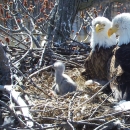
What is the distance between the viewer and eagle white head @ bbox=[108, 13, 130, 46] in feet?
16.4

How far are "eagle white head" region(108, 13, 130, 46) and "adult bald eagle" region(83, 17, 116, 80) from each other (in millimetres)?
294

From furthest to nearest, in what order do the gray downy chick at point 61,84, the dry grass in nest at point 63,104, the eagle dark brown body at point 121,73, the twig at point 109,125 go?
the gray downy chick at point 61,84 < the eagle dark brown body at point 121,73 < the dry grass in nest at point 63,104 < the twig at point 109,125

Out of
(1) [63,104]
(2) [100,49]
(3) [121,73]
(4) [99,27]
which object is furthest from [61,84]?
(4) [99,27]

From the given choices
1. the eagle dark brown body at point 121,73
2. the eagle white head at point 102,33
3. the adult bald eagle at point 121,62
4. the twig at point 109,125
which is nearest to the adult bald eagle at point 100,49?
the eagle white head at point 102,33

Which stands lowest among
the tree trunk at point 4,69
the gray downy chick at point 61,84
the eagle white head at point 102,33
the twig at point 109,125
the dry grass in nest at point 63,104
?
the twig at point 109,125

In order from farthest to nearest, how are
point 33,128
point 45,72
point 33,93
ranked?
point 45,72, point 33,93, point 33,128

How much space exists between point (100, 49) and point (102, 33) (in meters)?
0.24

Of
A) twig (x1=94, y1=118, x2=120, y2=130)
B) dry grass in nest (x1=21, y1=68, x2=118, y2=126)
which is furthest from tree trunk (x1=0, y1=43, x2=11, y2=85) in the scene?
twig (x1=94, y1=118, x2=120, y2=130)

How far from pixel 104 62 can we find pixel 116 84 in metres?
0.68

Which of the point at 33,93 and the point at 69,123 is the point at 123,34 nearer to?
the point at 33,93

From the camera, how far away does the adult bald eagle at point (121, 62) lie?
4523 mm

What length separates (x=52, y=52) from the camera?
5.71 meters

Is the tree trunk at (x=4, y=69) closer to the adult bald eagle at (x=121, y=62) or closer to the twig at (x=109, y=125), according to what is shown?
the adult bald eagle at (x=121, y=62)

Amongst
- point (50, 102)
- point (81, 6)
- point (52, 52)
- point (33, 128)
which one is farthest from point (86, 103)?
point (81, 6)
